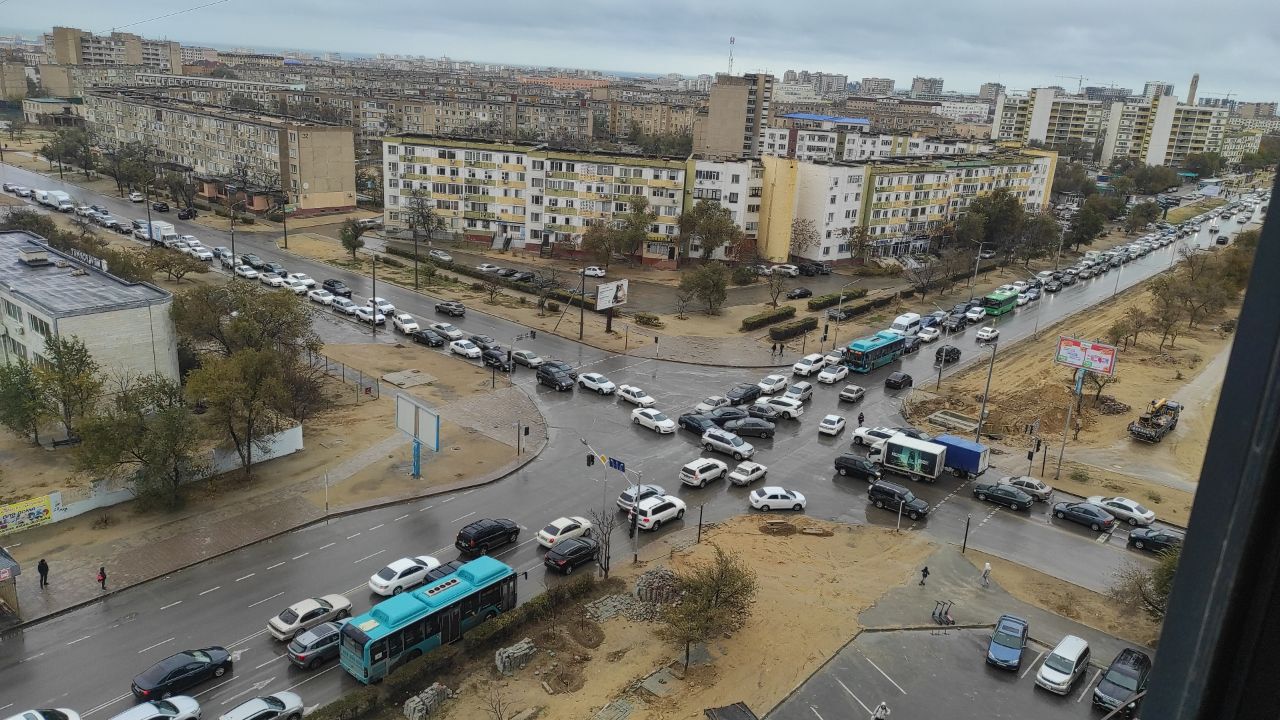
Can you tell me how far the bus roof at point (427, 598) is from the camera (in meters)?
22.0

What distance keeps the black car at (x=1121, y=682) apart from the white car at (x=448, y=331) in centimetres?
3617

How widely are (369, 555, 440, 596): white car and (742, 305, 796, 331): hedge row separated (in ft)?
111

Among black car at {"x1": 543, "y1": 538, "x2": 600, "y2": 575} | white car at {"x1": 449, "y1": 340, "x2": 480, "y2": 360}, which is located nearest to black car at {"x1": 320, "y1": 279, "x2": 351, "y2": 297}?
white car at {"x1": 449, "y1": 340, "x2": 480, "y2": 360}

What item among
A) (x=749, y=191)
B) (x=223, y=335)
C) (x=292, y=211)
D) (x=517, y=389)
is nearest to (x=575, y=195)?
(x=749, y=191)

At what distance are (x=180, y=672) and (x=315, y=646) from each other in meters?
3.06

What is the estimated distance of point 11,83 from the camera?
6791 inches

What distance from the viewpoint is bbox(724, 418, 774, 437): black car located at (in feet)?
129

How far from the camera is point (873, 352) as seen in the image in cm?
4994

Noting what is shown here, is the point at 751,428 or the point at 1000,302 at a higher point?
the point at 1000,302

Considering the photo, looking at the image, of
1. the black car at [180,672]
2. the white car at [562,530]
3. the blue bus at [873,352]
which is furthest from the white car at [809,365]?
the black car at [180,672]

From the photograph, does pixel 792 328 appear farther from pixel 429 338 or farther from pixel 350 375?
pixel 350 375

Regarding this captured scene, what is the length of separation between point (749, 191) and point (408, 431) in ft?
166

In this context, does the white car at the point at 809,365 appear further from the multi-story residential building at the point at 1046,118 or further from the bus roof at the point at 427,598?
the multi-story residential building at the point at 1046,118

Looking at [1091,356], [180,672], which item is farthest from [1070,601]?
[180,672]
